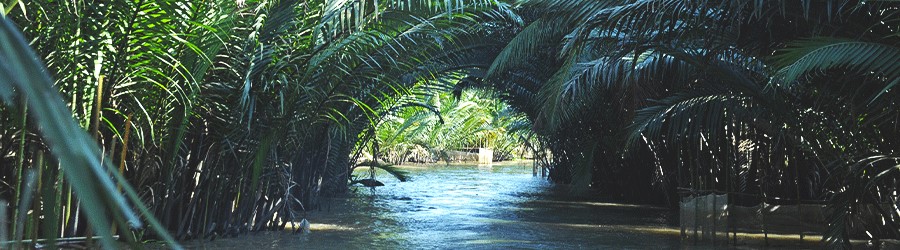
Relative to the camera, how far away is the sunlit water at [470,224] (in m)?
9.42

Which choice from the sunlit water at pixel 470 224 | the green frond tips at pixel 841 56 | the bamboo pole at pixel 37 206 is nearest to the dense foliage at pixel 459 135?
the sunlit water at pixel 470 224

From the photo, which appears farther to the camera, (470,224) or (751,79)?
(470,224)

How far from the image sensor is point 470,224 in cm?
1169

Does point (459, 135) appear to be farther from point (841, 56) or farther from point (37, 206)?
point (37, 206)

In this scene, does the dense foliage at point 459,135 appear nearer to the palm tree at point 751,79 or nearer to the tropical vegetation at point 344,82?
the palm tree at point 751,79

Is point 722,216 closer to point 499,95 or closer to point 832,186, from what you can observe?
point 832,186

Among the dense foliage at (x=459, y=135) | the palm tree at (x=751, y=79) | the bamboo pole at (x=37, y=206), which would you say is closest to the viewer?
the bamboo pole at (x=37, y=206)

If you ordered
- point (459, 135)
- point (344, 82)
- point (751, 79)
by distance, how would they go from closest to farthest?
1. point (344, 82)
2. point (751, 79)
3. point (459, 135)

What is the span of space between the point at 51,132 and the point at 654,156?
14.7 m

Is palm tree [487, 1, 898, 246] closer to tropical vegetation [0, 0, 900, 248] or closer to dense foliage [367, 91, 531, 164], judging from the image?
tropical vegetation [0, 0, 900, 248]

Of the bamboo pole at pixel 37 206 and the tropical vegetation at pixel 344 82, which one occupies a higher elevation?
the tropical vegetation at pixel 344 82

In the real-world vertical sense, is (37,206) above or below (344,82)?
below

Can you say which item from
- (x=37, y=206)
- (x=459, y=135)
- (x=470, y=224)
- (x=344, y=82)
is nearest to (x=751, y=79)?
(x=344, y=82)

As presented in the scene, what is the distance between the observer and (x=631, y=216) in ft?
45.6
